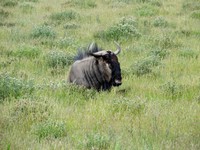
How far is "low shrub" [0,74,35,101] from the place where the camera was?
24.7 feet

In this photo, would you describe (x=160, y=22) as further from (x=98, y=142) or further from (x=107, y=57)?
(x=98, y=142)

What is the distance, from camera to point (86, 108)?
289 inches

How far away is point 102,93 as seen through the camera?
334 inches

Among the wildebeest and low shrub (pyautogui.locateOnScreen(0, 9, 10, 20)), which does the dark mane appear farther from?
low shrub (pyautogui.locateOnScreen(0, 9, 10, 20))

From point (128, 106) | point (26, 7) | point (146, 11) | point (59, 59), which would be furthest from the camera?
point (26, 7)

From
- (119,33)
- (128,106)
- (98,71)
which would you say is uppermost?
(128,106)

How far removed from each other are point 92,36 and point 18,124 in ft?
27.3

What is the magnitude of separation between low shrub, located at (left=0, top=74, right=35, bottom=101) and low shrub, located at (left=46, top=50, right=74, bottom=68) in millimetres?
2950

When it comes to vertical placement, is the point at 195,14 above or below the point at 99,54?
below

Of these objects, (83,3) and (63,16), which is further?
(83,3)

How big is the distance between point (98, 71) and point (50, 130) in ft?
10.7

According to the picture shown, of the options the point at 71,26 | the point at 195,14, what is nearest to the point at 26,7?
the point at 71,26

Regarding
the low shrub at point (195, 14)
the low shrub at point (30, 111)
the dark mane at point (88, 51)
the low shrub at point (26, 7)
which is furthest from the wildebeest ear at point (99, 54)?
the low shrub at point (26, 7)

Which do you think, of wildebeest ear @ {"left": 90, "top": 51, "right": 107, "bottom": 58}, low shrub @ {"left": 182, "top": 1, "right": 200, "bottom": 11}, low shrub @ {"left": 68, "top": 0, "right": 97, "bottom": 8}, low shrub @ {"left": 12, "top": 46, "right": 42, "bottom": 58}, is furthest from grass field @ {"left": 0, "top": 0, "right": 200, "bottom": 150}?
low shrub @ {"left": 68, "top": 0, "right": 97, "bottom": 8}
